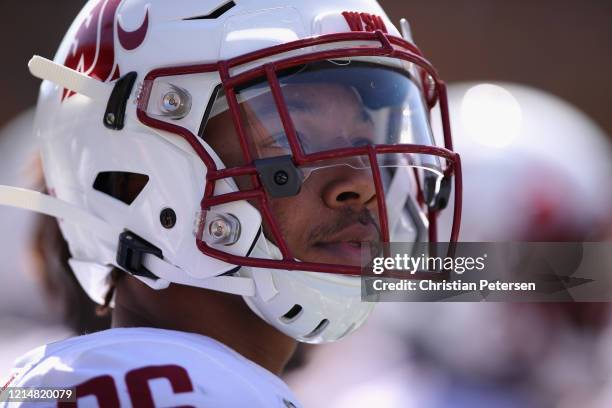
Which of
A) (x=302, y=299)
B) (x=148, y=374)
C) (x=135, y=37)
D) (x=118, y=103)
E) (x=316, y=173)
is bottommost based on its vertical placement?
(x=148, y=374)

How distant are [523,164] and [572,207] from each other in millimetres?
227

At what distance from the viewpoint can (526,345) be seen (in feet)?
8.70

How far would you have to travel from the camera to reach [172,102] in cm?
142

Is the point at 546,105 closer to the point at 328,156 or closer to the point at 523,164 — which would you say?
the point at 523,164

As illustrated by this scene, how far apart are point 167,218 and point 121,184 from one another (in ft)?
0.41

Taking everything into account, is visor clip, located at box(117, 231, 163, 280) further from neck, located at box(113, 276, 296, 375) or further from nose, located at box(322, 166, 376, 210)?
nose, located at box(322, 166, 376, 210)

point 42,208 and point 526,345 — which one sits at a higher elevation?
point 42,208

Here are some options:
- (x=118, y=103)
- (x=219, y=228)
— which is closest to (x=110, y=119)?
(x=118, y=103)

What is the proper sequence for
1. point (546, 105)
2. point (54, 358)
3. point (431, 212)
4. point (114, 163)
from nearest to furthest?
point (54, 358) < point (114, 163) < point (431, 212) < point (546, 105)

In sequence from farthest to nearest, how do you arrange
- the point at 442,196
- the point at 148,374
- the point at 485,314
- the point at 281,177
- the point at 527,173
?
1. the point at 527,173
2. the point at 485,314
3. the point at 442,196
4. the point at 281,177
5. the point at 148,374

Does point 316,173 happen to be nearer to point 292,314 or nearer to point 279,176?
point 279,176

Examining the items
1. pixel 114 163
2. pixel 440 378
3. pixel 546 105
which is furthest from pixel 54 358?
pixel 546 105

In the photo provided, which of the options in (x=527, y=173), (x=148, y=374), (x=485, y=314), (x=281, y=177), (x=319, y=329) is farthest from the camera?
(x=527, y=173)

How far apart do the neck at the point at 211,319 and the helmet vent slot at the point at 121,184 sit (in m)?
0.15
